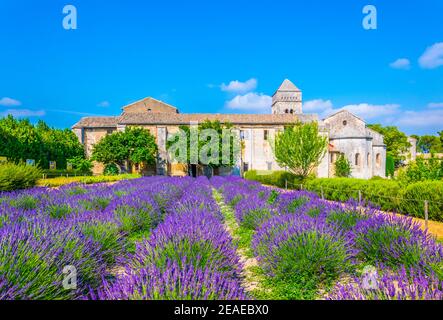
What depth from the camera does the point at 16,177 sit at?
30.3 feet

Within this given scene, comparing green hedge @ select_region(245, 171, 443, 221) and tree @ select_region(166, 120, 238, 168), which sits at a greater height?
tree @ select_region(166, 120, 238, 168)

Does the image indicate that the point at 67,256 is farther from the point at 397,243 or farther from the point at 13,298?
the point at 397,243

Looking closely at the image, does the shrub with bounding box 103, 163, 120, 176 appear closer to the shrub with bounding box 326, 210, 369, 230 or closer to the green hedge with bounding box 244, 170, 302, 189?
the green hedge with bounding box 244, 170, 302, 189

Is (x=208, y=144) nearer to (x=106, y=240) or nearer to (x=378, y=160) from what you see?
(x=378, y=160)

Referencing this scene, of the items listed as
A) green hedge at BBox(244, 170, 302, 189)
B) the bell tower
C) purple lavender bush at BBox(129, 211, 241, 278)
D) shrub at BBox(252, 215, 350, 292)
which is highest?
the bell tower

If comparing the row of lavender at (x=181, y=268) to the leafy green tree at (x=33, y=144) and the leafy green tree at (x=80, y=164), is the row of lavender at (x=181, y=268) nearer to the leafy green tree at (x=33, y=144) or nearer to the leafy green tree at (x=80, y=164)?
the leafy green tree at (x=33, y=144)

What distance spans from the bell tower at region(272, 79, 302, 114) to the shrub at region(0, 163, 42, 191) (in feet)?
147

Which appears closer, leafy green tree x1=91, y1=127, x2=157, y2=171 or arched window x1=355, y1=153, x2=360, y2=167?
leafy green tree x1=91, y1=127, x2=157, y2=171

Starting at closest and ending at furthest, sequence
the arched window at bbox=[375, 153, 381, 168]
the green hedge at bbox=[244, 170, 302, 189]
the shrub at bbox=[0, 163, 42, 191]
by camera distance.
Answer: the shrub at bbox=[0, 163, 42, 191] < the green hedge at bbox=[244, 170, 302, 189] < the arched window at bbox=[375, 153, 381, 168]

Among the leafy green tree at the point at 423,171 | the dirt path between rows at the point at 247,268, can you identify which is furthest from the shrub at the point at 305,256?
the leafy green tree at the point at 423,171

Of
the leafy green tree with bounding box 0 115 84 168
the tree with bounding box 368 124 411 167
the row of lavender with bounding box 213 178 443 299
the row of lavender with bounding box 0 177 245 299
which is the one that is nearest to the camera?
the row of lavender with bounding box 0 177 245 299

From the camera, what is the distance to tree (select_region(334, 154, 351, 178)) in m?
28.8

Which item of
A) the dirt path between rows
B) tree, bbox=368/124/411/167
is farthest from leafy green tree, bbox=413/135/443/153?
the dirt path between rows
